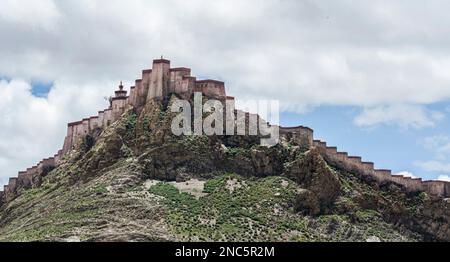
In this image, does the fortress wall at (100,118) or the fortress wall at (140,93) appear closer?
the fortress wall at (140,93)

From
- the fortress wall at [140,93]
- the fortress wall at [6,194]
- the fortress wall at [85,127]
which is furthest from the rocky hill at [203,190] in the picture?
the fortress wall at [6,194]

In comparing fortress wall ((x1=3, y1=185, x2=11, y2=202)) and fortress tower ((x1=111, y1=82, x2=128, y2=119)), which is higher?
fortress tower ((x1=111, y1=82, x2=128, y2=119))

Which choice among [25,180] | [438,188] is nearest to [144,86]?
[25,180]

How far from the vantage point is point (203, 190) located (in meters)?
120

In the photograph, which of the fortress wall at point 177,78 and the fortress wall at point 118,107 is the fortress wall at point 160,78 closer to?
the fortress wall at point 177,78

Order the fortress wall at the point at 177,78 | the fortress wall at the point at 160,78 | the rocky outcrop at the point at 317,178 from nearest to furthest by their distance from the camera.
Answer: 1. the rocky outcrop at the point at 317,178
2. the fortress wall at the point at 160,78
3. the fortress wall at the point at 177,78

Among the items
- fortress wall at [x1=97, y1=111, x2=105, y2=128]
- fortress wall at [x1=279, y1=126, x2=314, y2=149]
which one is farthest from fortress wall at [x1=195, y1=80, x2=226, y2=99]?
fortress wall at [x1=97, y1=111, x2=105, y2=128]

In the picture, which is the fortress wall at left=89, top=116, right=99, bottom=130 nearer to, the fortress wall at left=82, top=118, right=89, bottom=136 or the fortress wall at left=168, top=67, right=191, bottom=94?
the fortress wall at left=82, top=118, right=89, bottom=136

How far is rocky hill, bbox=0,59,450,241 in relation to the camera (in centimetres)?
11319

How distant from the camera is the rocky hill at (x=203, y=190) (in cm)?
11319

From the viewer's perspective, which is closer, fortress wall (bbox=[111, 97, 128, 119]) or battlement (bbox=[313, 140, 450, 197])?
battlement (bbox=[313, 140, 450, 197])

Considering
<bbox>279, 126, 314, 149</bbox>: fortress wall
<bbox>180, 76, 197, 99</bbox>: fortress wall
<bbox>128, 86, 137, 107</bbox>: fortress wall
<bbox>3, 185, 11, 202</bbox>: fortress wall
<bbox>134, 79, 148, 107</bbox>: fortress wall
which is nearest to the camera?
<bbox>180, 76, 197, 99</bbox>: fortress wall
